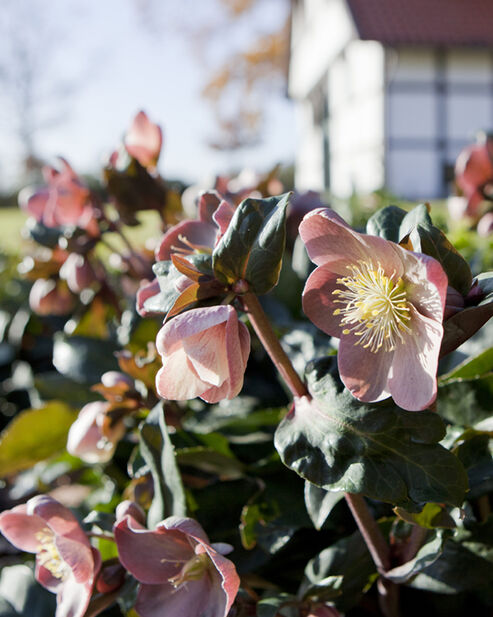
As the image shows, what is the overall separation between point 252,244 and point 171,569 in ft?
0.83

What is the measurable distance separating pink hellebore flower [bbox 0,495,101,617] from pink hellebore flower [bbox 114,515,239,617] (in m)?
0.03

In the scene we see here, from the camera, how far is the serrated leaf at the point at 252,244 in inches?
16.7

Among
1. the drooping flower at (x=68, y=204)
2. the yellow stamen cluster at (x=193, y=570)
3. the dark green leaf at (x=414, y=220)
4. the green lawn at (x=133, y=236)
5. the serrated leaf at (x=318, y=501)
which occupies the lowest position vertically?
the green lawn at (x=133, y=236)

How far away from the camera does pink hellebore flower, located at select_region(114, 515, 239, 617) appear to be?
476 millimetres

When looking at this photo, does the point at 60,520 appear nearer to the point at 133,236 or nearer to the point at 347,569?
the point at 347,569

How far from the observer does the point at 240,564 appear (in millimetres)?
607

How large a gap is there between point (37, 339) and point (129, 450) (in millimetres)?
679

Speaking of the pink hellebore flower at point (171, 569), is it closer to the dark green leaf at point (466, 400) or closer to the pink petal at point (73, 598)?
the pink petal at point (73, 598)

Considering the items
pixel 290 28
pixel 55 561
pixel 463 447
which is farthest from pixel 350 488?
pixel 290 28

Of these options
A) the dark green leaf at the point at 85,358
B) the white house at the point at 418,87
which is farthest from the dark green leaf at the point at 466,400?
the white house at the point at 418,87

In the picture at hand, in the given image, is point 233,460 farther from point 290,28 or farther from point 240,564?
point 290,28

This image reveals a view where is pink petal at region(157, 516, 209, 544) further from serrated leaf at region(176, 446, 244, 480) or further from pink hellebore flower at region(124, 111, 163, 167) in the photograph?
pink hellebore flower at region(124, 111, 163, 167)

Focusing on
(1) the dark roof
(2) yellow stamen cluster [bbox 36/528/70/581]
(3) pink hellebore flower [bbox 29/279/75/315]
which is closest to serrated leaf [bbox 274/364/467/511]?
(2) yellow stamen cluster [bbox 36/528/70/581]

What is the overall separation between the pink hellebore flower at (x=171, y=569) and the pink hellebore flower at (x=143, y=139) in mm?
527
